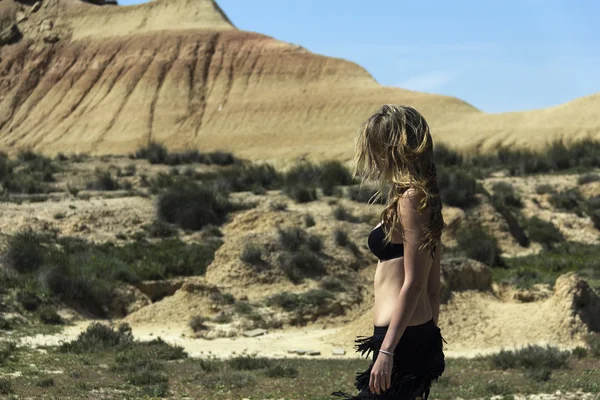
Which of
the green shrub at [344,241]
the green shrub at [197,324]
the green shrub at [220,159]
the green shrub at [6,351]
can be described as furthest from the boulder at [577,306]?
the green shrub at [220,159]

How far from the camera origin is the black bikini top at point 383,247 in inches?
154

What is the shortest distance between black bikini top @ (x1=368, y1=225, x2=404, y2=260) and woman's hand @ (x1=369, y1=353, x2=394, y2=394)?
436mm

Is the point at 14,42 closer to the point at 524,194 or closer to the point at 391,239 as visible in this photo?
the point at 524,194

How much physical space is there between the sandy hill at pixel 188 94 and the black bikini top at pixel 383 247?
156 ft

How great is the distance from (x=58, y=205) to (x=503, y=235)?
13.7 meters

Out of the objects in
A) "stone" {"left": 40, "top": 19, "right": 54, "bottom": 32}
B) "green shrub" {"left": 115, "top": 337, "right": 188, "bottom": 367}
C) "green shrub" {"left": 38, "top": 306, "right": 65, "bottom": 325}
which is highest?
"stone" {"left": 40, "top": 19, "right": 54, "bottom": 32}

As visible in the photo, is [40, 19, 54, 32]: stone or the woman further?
[40, 19, 54, 32]: stone

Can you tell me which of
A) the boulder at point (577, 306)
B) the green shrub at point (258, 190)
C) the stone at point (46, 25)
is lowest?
the green shrub at point (258, 190)

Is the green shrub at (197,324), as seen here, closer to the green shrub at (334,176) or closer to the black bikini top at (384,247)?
the black bikini top at (384,247)

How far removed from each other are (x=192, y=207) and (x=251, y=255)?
693cm

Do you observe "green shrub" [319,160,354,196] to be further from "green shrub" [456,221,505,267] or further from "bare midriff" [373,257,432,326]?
"bare midriff" [373,257,432,326]

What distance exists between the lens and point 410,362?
389 centimetres

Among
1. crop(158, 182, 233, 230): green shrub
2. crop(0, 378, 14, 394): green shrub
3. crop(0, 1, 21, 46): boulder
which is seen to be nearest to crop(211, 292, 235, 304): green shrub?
crop(158, 182, 233, 230): green shrub

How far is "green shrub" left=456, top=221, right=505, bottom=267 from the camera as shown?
2342 centimetres
